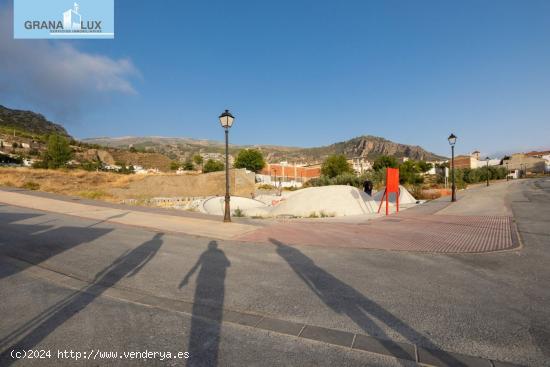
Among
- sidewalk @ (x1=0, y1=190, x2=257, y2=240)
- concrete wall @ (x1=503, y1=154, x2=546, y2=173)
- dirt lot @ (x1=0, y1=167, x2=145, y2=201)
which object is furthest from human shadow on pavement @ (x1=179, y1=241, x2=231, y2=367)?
concrete wall @ (x1=503, y1=154, x2=546, y2=173)

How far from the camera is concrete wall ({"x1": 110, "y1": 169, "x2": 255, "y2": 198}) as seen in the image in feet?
122

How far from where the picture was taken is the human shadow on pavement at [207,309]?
9.32 feet

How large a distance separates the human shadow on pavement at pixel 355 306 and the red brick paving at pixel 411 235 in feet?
8.36

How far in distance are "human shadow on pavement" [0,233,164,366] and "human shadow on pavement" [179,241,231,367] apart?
1.20 m

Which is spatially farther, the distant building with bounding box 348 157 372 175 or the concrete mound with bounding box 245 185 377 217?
the distant building with bounding box 348 157 372 175

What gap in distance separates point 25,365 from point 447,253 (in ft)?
24.8

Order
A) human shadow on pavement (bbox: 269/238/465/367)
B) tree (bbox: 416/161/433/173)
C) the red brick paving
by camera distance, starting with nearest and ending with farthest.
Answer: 1. human shadow on pavement (bbox: 269/238/465/367)
2. the red brick paving
3. tree (bbox: 416/161/433/173)

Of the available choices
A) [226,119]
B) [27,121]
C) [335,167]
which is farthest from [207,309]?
[27,121]

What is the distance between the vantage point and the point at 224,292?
4.42m

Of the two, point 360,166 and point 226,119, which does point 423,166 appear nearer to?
point 360,166

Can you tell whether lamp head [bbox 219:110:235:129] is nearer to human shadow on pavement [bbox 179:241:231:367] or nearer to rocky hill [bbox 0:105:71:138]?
human shadow on pavement [bbox 179:241:231:367]

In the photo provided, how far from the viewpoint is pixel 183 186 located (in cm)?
4419

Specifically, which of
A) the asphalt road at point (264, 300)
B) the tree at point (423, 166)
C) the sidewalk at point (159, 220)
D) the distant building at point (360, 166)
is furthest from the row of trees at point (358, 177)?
the distant building at point (360, 166)

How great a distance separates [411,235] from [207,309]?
7.21 m
